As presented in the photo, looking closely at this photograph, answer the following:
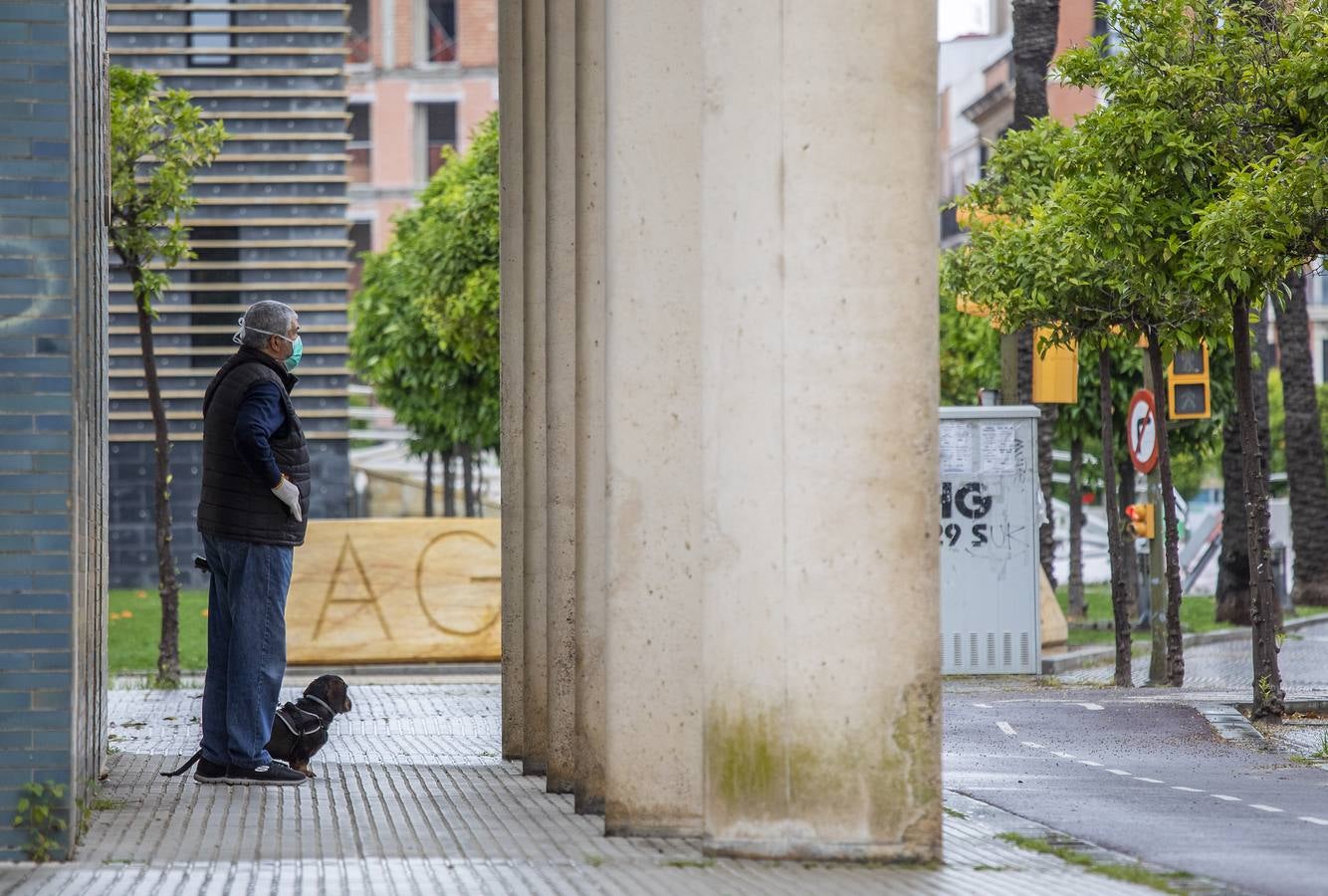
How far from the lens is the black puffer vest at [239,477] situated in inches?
389

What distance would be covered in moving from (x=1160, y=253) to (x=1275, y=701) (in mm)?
2905

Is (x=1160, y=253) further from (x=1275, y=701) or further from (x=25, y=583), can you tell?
(x=25, y=583)

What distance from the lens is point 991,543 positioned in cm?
1973

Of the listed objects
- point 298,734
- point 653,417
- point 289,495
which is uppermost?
point 653,417

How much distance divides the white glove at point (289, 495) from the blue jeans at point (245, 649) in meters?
0.17

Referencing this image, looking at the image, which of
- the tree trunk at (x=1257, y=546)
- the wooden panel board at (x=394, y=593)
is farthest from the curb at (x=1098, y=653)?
the tree trunk at (x=1257, y=546)

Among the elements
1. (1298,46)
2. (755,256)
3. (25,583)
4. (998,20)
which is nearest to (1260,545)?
(1298,46)

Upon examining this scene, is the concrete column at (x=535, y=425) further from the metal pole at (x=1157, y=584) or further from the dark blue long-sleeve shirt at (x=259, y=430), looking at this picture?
the metal pole at (x=1157, y=584)

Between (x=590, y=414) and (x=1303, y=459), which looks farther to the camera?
(x=1303, y=459)

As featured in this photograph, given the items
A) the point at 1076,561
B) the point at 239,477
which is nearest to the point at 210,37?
the point at 1076,561

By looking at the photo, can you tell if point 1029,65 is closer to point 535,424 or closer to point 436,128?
point 535,424

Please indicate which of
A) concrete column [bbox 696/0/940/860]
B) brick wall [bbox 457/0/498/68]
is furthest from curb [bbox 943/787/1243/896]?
brick wall [bbox 457/0/498/68]

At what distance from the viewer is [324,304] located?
130 feet

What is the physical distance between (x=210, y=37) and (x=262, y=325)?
102 ft
